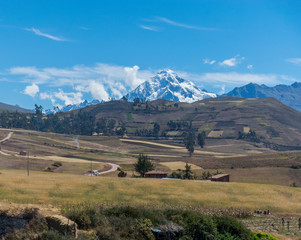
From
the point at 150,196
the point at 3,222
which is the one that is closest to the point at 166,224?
the point at 3,222

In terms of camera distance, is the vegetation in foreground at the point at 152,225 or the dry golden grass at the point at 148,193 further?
the dry golden grass at the point at 148,193

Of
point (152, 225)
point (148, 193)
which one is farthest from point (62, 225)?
point (148, 193)

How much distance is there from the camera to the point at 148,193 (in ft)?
183

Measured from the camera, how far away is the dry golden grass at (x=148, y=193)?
49125 millimetres

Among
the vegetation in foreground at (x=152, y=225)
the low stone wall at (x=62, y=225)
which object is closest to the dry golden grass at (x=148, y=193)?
the vegetation in foreground at (x=152, y=225)

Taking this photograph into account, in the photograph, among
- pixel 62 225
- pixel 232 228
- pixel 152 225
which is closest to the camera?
pixel 62 225

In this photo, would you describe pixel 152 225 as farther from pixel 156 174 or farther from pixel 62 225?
pixel 156 174

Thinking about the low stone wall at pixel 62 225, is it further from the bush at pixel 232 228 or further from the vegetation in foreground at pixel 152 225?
the bush at pixel 232 228

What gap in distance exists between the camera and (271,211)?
52.2 metres

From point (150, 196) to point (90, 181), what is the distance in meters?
13.1

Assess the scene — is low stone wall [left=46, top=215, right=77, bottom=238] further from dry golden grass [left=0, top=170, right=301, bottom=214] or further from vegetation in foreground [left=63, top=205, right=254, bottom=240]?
dry golden grass [left=0, top=170, right=301, bottom=214]

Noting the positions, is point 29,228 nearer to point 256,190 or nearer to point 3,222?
point 3,222

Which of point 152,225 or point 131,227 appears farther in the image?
point 152,225

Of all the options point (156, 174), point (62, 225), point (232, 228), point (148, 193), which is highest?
point (62, 225)
